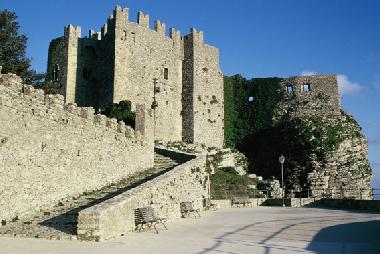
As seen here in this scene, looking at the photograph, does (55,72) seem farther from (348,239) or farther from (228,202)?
(348,239)

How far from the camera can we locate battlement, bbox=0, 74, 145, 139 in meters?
14.6

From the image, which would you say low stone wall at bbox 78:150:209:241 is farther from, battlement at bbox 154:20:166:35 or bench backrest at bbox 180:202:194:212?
battlement at bbox 154:20:166:35

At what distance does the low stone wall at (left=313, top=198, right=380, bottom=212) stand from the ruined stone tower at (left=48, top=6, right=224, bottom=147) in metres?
15.7

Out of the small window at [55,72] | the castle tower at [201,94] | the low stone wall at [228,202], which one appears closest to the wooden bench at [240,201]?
the low stone wall at [228,202]

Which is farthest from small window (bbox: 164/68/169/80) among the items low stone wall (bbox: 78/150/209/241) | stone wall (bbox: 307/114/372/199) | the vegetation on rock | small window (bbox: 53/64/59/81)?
low stone wall (bbox: 78/150/209/241)

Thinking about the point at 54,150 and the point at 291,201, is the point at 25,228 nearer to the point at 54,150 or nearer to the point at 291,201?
the point at 54,150

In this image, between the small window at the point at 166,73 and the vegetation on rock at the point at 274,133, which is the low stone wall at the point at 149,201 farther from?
the vegetation on rock at the point at 274,133

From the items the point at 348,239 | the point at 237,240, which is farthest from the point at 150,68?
the point at 348,239

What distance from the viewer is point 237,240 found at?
1227cm

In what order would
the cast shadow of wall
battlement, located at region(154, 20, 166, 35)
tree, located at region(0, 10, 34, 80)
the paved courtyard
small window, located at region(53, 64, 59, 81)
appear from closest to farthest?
the paved courtyard, the cast shadow of wall, tree, located at region(0, 10, 34, 80), small window, located at region(53, 64, 59, 81), battlement, located at region(154, 20, 166, 35)

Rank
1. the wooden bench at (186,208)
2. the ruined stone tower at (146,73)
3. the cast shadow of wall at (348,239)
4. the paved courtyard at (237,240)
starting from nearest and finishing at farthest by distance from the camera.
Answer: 1. the paved courtyard at (237,240)
2. the cast shadow of wall at (348,239)
3. the wooden bench at (186,208)
4. the ruined stone tower at (146,73)

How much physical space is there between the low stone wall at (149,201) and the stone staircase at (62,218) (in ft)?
2.05

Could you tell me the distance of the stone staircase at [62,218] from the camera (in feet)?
39.8

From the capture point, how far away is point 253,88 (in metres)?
47.2
